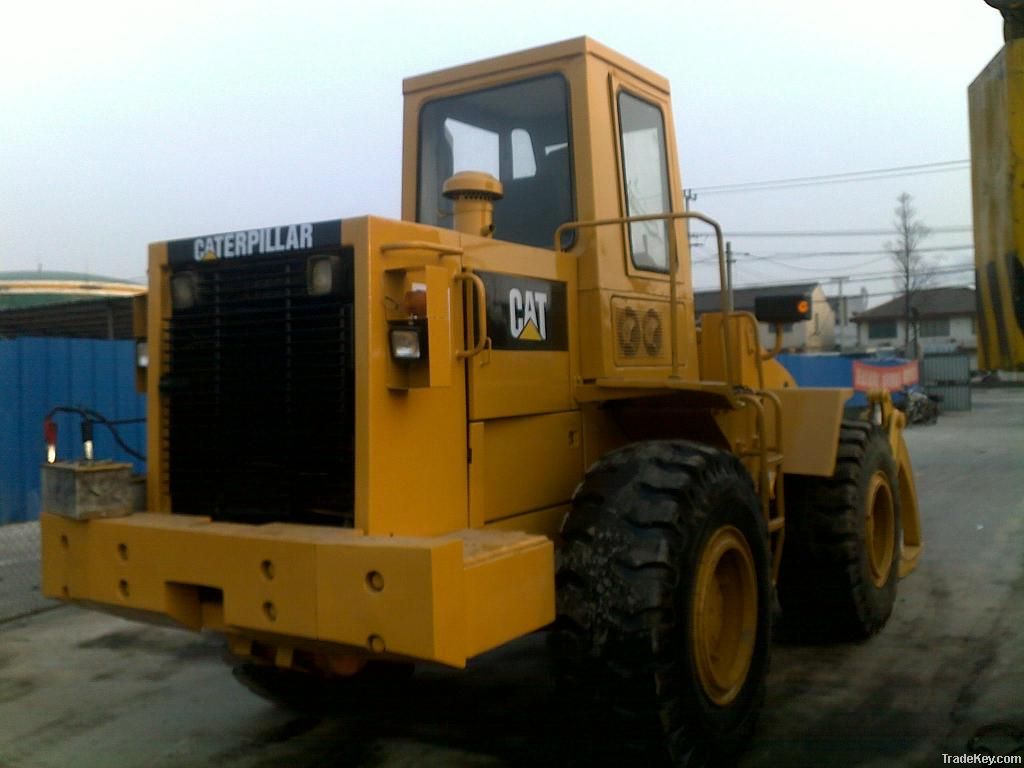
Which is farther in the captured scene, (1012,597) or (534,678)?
(1012,597)

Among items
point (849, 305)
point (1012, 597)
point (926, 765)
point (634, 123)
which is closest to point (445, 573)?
point (926, 765)

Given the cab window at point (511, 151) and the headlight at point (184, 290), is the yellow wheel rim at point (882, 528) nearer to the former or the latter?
the cab window at point (511, 151)

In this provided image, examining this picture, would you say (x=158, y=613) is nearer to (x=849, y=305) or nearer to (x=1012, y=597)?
(x=1012, y=597)

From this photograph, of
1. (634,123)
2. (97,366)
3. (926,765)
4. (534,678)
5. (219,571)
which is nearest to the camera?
(219,571)

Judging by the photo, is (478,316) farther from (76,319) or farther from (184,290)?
(76,319)

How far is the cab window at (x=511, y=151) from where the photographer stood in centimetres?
486

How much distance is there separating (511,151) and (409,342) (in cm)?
185

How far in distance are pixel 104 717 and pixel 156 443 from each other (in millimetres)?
1718

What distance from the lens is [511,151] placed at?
511 centimetres

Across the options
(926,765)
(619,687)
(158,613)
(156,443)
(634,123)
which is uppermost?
(634,123)

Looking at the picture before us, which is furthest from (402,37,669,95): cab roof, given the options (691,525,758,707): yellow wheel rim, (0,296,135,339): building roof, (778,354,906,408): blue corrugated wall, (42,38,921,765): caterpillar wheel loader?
(778,354,906,408): blue corrugated wall

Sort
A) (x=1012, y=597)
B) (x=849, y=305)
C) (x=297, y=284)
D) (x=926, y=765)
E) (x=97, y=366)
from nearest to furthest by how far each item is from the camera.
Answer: (x=297, y=284)
(x=926, y=765)
(x=1012, y=597)
(x=97, y=366)
(x=849, y=305)

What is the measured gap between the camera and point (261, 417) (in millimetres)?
4051

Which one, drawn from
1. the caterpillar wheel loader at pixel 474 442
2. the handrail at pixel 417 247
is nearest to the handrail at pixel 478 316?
the caterpillar wheel loader at pixel 474 442
